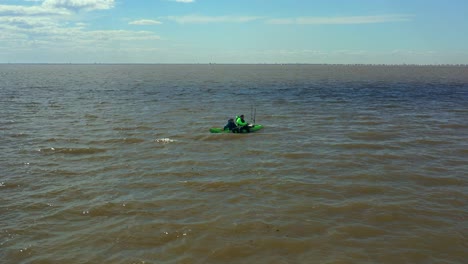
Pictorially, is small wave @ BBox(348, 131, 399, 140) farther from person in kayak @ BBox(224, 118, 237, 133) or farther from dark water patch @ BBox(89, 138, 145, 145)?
dark water patch @ BBox(89, 138, 145, 145)

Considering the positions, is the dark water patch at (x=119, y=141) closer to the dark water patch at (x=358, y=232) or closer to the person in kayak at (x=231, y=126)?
the person in kayak at (x=231, y=126)

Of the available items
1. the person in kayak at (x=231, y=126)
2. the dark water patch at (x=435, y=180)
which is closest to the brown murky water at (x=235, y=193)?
the dark water patch at (x=435, y=180)

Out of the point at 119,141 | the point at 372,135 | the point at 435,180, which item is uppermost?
the point at 372,135

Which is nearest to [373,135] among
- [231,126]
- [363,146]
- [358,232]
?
[363,146]

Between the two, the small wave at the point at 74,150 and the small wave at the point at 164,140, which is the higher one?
the small wave at the point at 164,140

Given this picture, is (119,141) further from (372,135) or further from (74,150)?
(372,135)

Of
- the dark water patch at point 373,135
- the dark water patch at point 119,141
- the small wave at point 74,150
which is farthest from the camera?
the dark water patch at point 373,135

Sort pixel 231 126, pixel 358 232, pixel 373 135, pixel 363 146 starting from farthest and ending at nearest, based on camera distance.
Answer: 1. pixel 231 126
2. pixel 373 135
3. pixel 363 146
4. pixel 358 232

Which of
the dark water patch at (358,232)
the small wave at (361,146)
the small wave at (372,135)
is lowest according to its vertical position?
the dark water patch at (358,232)

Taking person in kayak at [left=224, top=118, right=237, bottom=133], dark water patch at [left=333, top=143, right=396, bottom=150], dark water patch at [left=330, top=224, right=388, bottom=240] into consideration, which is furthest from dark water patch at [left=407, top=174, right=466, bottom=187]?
person in kayak at [left=224, top=118, right=237, bottom=133]

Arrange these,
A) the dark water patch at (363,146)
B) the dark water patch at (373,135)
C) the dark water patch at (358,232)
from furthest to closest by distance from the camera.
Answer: the dark water patch at (373,135), the dark water patch at (363,146), the dark water patch at (358,232)

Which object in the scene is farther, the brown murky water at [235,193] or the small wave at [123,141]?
the small wave at [123,141]

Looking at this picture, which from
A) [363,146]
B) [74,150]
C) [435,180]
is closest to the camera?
[435,180]

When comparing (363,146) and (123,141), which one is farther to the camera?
(123,141)
